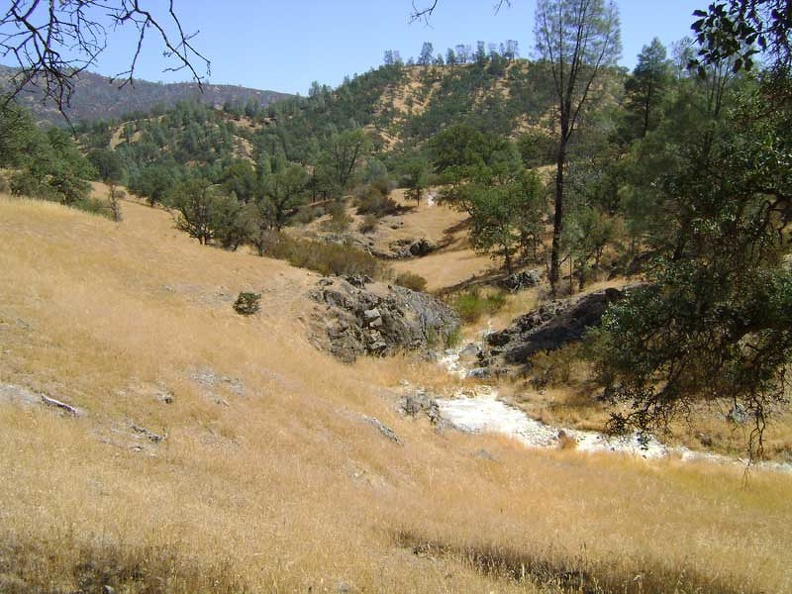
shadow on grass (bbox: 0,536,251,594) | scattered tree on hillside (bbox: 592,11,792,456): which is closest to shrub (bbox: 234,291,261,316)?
scattered tree on hillside (bbox: 592,11,792,456)

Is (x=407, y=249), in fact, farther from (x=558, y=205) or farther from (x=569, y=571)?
(x=569, y=571)

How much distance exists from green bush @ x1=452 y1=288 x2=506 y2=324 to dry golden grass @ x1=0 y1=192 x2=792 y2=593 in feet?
34.8

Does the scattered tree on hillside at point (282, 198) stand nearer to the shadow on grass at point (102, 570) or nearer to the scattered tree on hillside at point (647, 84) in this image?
the scattered tree on hillside at point (647, 84)

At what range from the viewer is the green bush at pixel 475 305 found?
26.4 metres

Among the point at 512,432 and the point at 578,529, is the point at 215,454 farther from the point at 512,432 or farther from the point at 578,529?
the point at 512,432

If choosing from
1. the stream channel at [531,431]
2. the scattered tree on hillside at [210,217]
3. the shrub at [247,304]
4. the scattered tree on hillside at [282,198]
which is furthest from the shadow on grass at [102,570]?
the scattered tree on hillside at [282,198]

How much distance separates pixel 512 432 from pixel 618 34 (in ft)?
57.7

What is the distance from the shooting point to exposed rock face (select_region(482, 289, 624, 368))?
20.5 meters

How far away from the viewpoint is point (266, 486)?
717cm

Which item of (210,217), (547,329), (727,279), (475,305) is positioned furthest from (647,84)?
(727,279)

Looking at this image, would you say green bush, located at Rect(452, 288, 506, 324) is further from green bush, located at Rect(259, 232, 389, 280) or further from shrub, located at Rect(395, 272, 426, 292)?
green bush, located at Rect(259, 232, 389, 280)

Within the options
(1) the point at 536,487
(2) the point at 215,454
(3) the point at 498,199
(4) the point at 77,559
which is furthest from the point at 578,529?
(3) the point at 498,199

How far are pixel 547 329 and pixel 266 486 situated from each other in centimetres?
1628

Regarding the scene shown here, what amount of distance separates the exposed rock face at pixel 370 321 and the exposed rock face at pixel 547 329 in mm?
2812
